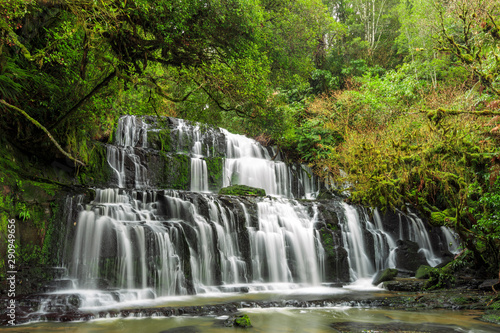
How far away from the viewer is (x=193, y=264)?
33.8 feet

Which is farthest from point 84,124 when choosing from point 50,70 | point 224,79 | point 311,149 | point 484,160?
point 311,149

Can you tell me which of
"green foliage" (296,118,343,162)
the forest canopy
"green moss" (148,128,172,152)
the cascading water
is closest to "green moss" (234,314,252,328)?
the cascading water

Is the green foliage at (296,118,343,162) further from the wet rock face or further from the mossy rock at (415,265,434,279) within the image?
the mossy rock at (415,265,434,279)

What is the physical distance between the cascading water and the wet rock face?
16.0 inches

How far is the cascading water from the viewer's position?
906 cm

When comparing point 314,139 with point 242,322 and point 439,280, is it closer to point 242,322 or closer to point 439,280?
point 439,280

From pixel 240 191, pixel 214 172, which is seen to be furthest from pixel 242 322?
pixel 214 172

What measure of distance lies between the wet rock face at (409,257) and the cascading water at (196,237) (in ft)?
1.33

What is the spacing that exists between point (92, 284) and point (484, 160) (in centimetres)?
1002

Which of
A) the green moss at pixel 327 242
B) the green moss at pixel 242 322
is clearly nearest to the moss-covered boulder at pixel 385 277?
the green moss at pixel 327 242

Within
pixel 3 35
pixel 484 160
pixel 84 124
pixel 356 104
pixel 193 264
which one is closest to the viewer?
pixel 3 35

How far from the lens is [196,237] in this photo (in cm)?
1071

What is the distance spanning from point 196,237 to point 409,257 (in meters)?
8.76

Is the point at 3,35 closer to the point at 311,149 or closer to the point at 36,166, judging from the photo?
the point at 36,166
